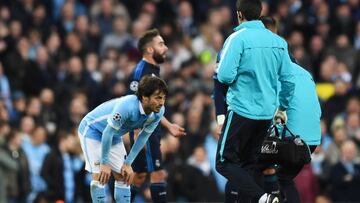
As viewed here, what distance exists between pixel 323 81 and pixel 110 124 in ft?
34.2

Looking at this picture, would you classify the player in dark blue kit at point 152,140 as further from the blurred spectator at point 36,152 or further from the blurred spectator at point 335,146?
the blurred spectator at point 335,146

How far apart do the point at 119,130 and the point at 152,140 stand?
1631 mm

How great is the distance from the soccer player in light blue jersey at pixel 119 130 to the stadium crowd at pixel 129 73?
5382 millimetres

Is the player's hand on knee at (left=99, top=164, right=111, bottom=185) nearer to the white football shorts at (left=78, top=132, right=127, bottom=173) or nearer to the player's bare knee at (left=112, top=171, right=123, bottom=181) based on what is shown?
the white football shorts at (left=78, top=132, right=127, bottom=173)

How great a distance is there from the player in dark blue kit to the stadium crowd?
4.08 m

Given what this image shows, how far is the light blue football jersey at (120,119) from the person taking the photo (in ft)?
41.4

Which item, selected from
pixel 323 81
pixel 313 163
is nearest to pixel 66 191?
pixel 313 163

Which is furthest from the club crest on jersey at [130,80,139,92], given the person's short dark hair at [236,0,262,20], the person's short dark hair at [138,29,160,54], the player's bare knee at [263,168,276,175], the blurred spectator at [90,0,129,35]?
the blurred spectator at [90,0,129,35]

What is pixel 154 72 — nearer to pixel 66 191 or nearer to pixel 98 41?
pixel 66 191

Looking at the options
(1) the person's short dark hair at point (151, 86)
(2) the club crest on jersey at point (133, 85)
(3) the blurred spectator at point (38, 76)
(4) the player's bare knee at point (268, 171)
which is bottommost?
(4) the player's bare knee at point (268, 171)

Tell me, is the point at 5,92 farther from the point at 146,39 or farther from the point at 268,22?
the point at 268,22

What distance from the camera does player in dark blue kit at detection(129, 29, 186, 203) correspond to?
14.4m

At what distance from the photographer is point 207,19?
79.7 feet

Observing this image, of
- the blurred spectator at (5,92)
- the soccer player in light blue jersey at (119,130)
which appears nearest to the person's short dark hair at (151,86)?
the soccer player in light blue jersey at (119,130)
